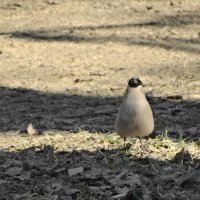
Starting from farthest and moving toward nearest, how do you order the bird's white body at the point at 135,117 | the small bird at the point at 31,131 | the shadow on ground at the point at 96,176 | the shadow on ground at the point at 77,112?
the shadow on ground at the point at 77,112 < the small bird at the point at 31,131 < the bird's white body at the point at 135,117 < the shadow on ground at the point at 96,176

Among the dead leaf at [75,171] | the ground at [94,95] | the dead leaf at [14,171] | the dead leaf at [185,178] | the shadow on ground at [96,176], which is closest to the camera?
the shadow on ground at [96,176]

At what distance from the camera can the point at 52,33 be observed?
40.5 feet

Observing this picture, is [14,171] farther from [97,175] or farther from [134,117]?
[134,117]

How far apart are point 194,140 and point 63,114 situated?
6.45 feet

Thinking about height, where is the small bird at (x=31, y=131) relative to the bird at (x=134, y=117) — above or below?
below

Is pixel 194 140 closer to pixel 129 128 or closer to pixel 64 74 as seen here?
pixel 129 128

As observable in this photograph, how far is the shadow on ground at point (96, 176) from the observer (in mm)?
5402

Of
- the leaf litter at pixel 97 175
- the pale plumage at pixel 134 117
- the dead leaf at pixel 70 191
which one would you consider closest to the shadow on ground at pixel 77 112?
the pale plumage at pixel 134 117

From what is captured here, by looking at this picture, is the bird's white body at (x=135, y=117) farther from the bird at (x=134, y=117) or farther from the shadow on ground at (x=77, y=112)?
the shadow on ground at (x=77, y=112)

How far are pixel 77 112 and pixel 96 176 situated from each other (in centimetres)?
280

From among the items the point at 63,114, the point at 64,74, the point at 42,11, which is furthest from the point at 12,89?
the point at 42,11

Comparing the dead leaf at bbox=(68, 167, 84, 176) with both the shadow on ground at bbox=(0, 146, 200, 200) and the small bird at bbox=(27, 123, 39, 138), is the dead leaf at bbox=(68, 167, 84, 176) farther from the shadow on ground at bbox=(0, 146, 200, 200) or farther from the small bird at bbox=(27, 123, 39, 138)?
the small bird at bbox=(27, 123, 39, 138)

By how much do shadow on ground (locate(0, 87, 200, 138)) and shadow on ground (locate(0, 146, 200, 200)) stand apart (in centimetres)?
109

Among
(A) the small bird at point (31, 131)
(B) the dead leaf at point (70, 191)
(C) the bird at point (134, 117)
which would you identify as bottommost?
(B) the dead leaf at point (70, 191)
